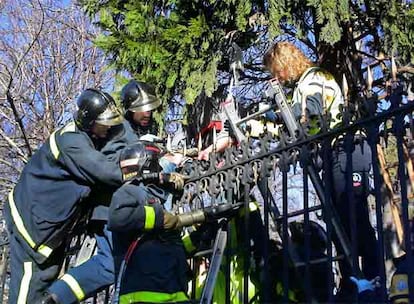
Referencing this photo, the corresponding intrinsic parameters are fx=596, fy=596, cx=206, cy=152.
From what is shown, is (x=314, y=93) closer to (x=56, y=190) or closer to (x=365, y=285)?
(x=365, y=285)

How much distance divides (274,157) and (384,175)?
129 centimetres

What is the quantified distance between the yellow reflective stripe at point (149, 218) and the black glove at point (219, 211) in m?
0.46

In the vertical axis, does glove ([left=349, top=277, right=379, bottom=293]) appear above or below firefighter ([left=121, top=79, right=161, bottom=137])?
below

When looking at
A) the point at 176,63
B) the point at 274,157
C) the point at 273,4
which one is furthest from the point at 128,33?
the point at 274,157

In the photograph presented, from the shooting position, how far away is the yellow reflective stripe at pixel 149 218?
3.40m

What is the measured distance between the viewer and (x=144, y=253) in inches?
137

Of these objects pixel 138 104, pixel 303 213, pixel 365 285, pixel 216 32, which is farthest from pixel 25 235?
pixel 216 32

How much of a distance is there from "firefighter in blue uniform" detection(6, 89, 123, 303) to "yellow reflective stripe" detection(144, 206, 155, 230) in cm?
44

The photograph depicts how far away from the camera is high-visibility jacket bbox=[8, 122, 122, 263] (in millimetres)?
3832

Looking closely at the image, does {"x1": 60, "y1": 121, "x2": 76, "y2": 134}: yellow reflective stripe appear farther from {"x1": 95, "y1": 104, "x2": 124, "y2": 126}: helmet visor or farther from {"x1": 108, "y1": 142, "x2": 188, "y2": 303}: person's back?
{"x1": 108, "y1": 142, "x2": 188, "y2": 303}: person's back

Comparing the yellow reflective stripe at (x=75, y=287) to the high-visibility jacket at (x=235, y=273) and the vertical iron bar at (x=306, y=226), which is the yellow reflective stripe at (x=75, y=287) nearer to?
the high-visibility jacket at (x=235, y=273)

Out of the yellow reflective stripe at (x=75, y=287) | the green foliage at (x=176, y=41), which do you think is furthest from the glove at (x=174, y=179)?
the green foliage at (x=176, y=41)

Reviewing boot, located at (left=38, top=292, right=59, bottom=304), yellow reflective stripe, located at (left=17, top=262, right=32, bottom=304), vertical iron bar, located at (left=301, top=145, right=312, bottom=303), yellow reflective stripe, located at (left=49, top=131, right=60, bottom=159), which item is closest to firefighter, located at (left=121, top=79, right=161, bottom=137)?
yellow reflective stripe, located at (left=49, top=131, right=60, bottom=159)

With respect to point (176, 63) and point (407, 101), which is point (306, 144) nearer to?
point (407, 101)
